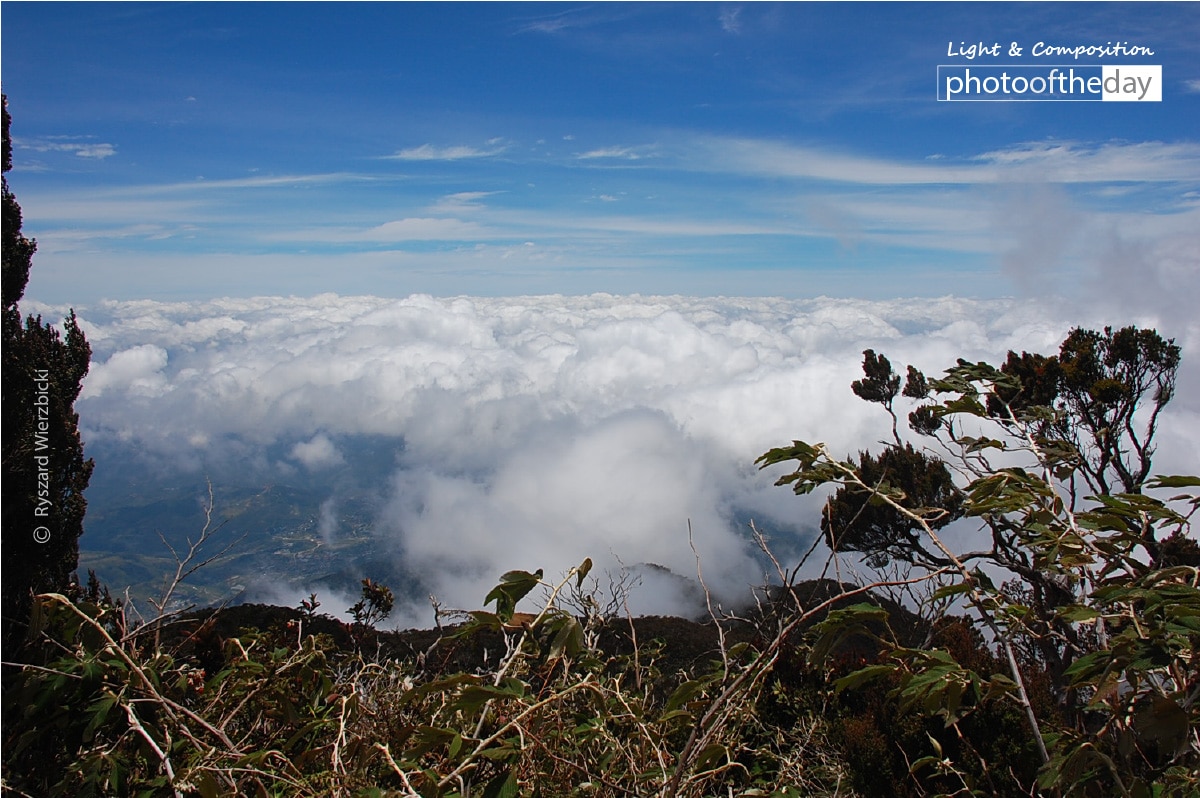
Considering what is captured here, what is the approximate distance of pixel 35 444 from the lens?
15.9 ft

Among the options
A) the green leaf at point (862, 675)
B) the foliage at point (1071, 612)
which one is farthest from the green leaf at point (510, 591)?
the green leaf at point (862, 675)

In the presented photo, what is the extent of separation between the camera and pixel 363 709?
6.71 feet

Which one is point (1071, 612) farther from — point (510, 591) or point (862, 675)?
point (510, 591)

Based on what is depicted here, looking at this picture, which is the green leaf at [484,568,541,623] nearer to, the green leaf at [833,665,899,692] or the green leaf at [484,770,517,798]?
the green leaf at [484,770,517,798]

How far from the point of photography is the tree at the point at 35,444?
445 cm

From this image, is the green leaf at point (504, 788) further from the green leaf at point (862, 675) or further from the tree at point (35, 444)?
the tree at point (35, 444)

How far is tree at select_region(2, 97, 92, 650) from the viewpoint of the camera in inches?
175

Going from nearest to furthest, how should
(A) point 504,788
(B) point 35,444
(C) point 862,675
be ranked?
(A) point 504,788 < (C) point 862,675 < (B) point 35,444

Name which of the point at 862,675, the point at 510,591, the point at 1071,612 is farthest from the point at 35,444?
the point at 1071,612

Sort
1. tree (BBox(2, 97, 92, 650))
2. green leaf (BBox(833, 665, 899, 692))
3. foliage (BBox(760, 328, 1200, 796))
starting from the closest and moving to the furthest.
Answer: foliage (BBox(760, 328, 1200, 796))
green leaf (BBox(833, 665, 899, 692))
tree (BBox(2, 97, 92, 650))

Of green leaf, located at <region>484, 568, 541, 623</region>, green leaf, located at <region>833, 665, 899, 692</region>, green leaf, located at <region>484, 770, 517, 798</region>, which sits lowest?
green leaf, located at <region>484, 770, 517, 798</region>

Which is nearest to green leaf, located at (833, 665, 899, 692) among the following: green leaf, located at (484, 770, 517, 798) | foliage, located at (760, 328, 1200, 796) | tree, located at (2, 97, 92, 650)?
foliage, located at (760, 328, 1200, 796)

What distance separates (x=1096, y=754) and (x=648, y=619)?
12.6 m

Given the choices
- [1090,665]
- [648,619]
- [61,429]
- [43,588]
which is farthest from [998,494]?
[648,619]
